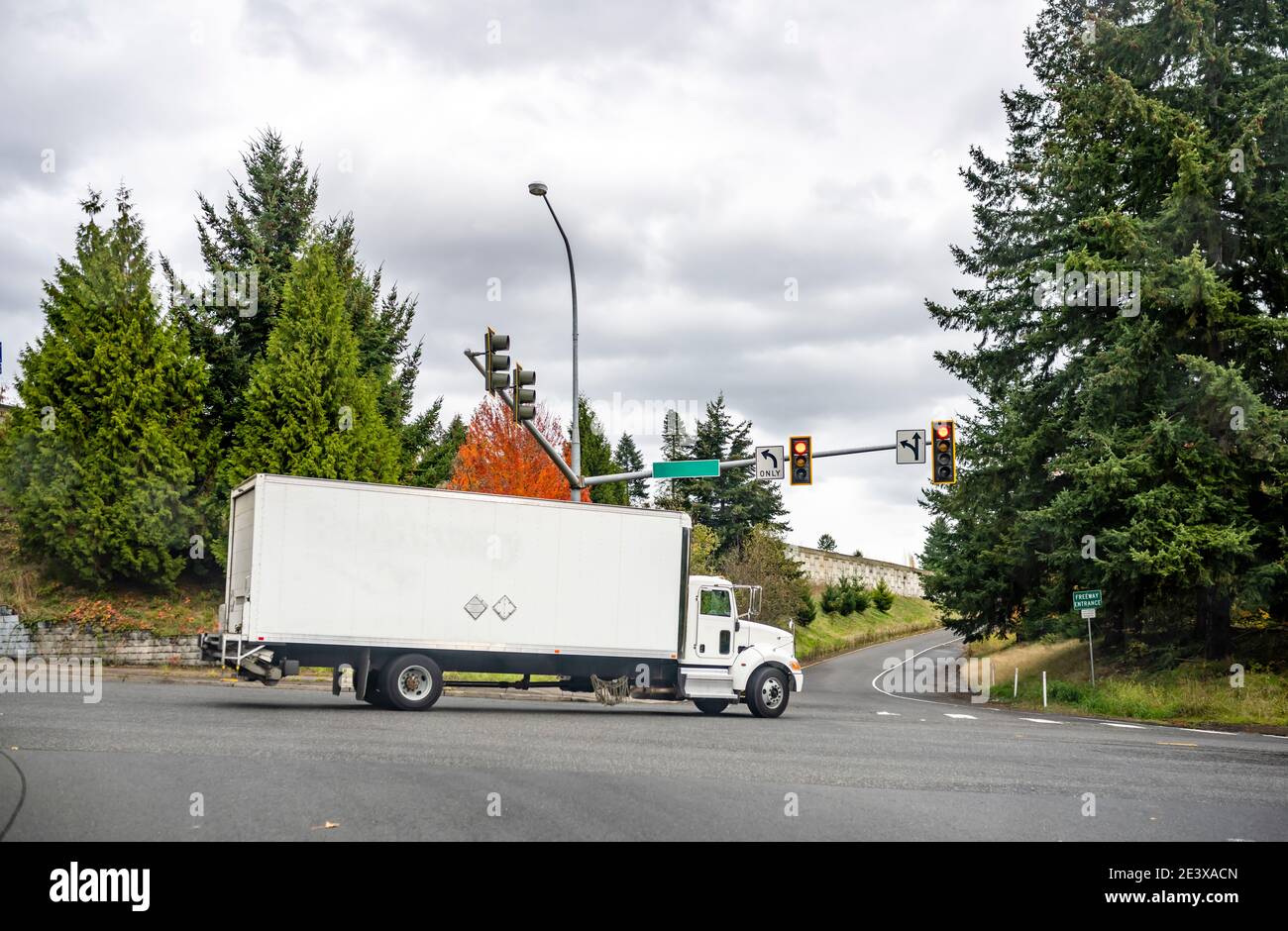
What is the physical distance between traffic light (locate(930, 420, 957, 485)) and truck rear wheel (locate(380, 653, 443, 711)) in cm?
1179

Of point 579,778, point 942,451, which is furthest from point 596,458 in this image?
point 579,778

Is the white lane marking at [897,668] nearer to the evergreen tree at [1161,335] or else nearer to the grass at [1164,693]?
the grass at [1164,693]

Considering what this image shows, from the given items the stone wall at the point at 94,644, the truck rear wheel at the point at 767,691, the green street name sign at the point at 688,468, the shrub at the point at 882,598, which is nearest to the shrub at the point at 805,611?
the shrub at the point at 882,598

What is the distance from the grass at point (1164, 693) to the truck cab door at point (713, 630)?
1047cm

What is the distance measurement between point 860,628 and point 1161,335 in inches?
1969

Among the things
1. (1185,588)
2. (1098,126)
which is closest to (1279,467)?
(1185,588)

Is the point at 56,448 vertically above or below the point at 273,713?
above

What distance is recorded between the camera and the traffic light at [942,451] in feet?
75.8

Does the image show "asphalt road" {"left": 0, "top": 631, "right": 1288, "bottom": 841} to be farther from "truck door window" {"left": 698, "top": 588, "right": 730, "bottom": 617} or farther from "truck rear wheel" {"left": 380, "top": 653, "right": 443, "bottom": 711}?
"truck door window" {"left": 698, "top": 588, "right": 730, "bottom": 617}

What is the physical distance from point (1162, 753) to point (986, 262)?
25472mm

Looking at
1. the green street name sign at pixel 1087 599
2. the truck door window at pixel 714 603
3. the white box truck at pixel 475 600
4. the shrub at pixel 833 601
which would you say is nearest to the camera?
the white box truck at pixel 475 600

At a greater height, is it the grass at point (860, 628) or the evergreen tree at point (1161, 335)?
the evergreen tree at point (1161, 335)
